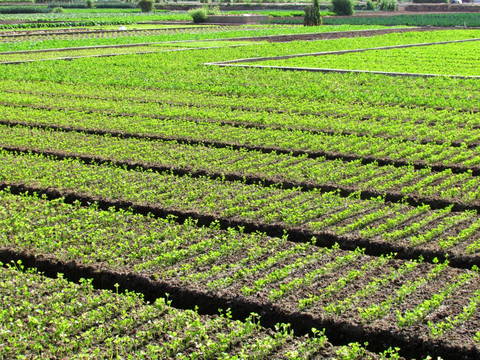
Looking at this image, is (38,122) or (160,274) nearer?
(160,274)

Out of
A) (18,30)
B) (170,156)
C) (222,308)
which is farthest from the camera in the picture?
(18,30)

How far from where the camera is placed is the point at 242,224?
7219 millimetres

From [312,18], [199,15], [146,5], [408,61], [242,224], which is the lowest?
[242,224]

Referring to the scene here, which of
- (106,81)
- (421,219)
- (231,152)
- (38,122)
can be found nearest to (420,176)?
(421,219)

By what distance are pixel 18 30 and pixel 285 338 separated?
116 feet

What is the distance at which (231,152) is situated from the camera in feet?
33.2

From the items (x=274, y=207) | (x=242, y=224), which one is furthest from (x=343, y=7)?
(x=242, y=224)

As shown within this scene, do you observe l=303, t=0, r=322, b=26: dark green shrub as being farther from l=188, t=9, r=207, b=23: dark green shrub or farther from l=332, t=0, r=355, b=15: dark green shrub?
l=332, t=0, r=355, b=15: dark green shrub

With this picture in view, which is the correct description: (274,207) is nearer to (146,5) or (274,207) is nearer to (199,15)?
(199,15)

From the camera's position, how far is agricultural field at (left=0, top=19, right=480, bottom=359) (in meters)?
5.11

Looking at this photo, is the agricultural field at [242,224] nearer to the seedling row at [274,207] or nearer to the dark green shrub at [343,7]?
the seedling row at [274,207]

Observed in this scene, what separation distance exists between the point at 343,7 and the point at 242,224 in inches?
1733

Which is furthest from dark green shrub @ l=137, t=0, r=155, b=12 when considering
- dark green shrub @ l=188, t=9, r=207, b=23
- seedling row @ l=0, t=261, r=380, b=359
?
seedling row @ l=0, t=261, r=380, b=359

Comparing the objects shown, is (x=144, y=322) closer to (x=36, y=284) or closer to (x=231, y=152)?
(x=36, y=284)
